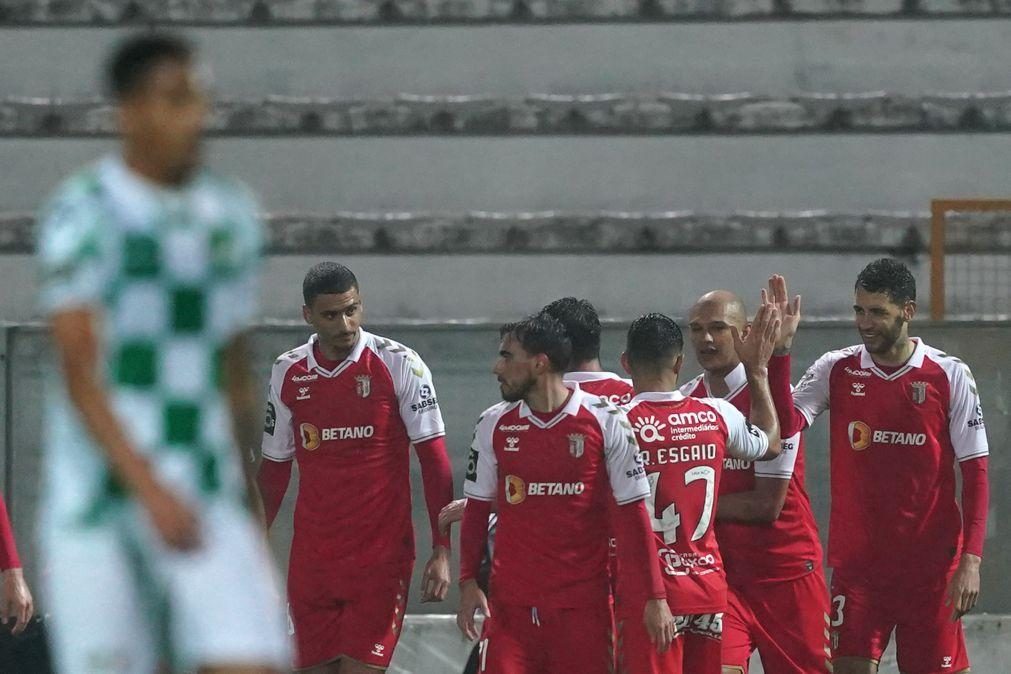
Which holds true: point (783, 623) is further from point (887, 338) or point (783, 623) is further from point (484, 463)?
point (484, 463)

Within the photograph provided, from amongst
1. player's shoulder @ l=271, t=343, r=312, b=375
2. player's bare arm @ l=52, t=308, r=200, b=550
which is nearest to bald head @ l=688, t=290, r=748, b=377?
player's shoulder @ l=271, t=343, r=312, b=375

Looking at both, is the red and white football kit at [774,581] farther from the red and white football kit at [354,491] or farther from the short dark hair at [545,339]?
A: the red and white football kit at [354,491]

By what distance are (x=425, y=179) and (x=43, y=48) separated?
2.80 metres

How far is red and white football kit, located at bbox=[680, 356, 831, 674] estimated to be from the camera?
22.8 ft

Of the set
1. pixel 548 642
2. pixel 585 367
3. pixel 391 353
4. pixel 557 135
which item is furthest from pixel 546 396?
pixel 557 135

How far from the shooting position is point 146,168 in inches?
129

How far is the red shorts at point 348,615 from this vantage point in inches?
279

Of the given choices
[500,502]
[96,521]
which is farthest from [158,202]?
[500,502]

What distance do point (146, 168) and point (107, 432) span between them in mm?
518

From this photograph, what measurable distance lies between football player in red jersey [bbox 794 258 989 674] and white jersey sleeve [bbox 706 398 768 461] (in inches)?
33.7

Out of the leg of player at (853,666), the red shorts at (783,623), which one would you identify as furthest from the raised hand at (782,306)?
the leg of player at (853,666)

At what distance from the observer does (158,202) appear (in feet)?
10.7

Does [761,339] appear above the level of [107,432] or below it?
below

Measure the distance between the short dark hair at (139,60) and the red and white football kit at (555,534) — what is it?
9.95 ft
